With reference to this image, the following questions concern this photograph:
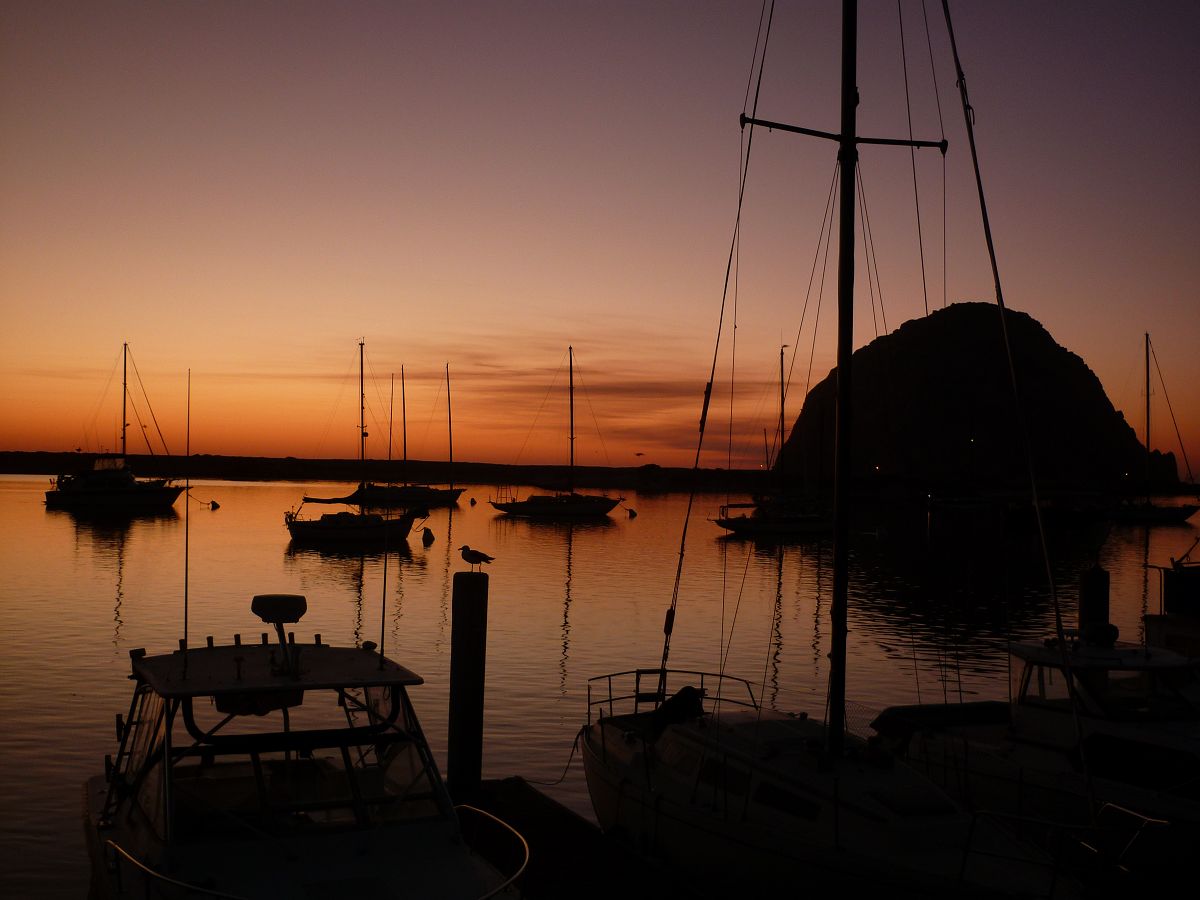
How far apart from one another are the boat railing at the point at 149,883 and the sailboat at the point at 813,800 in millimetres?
5740

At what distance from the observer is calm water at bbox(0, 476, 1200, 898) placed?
21.5 metres

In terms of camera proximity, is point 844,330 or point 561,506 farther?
point 561,506

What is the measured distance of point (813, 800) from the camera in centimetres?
1192

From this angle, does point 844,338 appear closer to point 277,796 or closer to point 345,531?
point 277,796

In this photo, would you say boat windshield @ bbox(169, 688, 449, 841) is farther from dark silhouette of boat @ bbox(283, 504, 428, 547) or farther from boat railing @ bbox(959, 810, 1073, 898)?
dark silhouette of boat @ bbox(283, 504, 428, 547)

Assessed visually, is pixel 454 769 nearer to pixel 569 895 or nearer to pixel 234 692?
pixel 569 895

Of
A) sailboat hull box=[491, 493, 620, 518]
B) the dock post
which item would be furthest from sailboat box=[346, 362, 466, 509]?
the dock post

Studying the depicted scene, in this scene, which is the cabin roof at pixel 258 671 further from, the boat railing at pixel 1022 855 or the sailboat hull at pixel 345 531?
the sailboat hull at pixel 345 531

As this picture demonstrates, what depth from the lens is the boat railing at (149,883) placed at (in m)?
8.55

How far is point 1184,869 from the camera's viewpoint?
12.9m

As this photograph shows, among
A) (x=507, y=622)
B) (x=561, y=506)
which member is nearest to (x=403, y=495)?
(x=561, y=506)

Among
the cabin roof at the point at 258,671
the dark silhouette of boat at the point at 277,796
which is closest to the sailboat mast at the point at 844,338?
the dark silhouette of boat at the point at 277,796

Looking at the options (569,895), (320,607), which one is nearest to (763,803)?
(569,895)

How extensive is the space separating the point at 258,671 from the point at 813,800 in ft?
20.0
